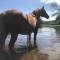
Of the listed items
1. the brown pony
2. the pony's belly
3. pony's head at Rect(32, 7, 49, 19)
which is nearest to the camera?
the brown pony

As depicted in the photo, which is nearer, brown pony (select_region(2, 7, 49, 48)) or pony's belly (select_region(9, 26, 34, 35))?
brown pony (select_region(2, 7, 49, 48))

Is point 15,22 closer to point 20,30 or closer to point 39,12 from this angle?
point 20,30

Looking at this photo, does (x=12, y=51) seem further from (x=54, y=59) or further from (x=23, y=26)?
(x=54, y=59)

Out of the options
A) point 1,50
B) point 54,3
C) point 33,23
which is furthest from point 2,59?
point 54,3

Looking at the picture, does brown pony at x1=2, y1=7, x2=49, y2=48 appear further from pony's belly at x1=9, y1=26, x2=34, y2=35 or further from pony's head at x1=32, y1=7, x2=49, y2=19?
pony's head at x1=32, y1=7, x2=49, y2=19

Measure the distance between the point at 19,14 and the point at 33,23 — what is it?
194cm

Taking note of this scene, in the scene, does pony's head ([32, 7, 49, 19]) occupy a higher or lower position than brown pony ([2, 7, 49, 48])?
higher

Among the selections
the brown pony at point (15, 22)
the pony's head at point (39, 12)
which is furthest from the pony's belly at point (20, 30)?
the pony's head at point (39, 12)

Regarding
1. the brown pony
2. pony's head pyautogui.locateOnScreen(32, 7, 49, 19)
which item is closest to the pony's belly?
the brown pony

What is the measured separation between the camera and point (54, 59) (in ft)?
25.9

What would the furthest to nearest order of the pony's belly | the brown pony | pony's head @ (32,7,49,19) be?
pony's head @ (32,7,49,19) → the pony's belly → the brown pony

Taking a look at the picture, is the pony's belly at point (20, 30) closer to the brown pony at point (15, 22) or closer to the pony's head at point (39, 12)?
the brown pony at point (15, 22)

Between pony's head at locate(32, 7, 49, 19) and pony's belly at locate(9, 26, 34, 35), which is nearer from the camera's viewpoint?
pony's belly at locate(9, 26, 34, 35)

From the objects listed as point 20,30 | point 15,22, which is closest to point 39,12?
point 20,30
